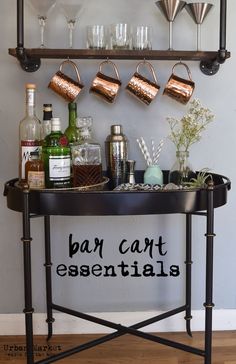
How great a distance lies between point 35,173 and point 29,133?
25 centimetres

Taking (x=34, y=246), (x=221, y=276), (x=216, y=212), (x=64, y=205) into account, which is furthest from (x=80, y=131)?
(x=221, y=276)

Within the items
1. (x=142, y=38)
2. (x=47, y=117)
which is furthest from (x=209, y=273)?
(x=142, y=38)

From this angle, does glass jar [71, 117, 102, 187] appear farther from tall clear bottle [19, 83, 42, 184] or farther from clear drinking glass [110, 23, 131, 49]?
clear drinking glass [110, 23, 131, 49]

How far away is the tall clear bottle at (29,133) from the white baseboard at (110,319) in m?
0.63

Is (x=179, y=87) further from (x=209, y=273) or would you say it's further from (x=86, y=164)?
(x=209, y=273)

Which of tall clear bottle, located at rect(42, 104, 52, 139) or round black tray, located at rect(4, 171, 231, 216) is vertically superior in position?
tall clear bottle, located at rect(42, 104, 52, 139)

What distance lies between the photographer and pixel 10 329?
6.00ft

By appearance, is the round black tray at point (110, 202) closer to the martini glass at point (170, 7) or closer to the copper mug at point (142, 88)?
the copper mug at point (142, 88)

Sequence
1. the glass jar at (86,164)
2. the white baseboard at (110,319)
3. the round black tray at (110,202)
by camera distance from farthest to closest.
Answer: the white baseboard at (110,319), the glass jar at (86,164), the round black tray at (110,202)

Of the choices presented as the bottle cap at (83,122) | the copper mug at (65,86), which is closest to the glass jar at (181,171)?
the bottle cap at (83,122)

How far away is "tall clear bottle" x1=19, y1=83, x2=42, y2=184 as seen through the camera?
1.49 meters

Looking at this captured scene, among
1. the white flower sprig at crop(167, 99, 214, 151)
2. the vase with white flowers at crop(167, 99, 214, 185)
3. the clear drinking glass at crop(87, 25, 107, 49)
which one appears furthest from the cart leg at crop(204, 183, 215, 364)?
the clear drinking glass at crop(87, 25, 107, 49)

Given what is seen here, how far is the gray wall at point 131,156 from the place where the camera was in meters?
1.72

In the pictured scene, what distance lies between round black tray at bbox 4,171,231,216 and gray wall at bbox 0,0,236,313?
1.50ft
